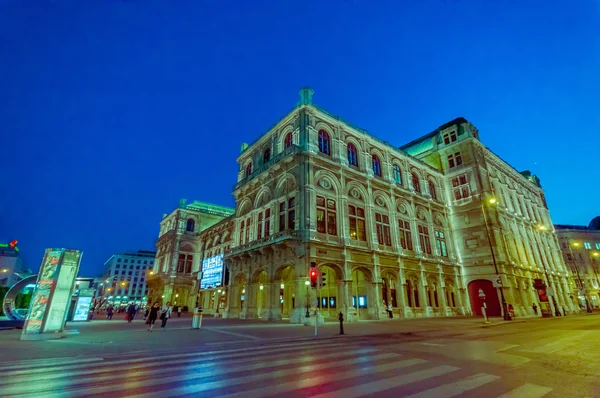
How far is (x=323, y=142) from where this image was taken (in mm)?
30828

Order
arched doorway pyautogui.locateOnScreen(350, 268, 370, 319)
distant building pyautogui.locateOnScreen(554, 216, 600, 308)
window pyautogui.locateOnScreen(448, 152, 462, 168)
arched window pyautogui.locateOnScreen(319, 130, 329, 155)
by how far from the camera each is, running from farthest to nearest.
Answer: distant building pyautogui.locateOnScreen(554, 216, 600, 308) < window pyautogui.locateOnScreen(448, 152, 462, 168) < arched window pyautogui.locateOnScreen(319, 130, 329, 155) < arched doorway pyautogui.locateOnScreen(350, 268, 370, 319)

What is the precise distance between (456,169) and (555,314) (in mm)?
20356

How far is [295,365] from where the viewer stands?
25.0 ft

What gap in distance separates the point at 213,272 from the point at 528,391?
4068cm

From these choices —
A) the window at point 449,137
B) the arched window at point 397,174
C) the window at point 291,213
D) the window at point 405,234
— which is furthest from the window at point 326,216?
the window at point 449,137

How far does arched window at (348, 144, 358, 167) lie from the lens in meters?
32.6

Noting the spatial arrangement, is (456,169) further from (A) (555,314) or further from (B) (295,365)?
(B) (295,365)

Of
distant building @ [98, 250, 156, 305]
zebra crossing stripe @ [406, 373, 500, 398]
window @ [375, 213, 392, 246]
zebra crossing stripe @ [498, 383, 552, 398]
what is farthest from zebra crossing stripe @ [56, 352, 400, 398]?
distant building @ [98, 250, 156, 305]

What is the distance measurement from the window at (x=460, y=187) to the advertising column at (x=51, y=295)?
41.3 meters

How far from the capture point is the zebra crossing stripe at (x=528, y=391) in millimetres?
4973

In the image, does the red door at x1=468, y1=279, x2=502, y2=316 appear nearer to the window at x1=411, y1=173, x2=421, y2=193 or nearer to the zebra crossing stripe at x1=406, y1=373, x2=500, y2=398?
the window at x1=411, y1=173, x2=421, y2=193

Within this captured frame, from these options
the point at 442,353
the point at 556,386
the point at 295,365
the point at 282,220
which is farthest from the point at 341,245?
the point at 556,386

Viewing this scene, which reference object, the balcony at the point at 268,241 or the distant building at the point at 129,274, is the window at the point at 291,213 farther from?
the distant building at the point at 129,274

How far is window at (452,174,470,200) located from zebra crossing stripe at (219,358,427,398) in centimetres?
3721
